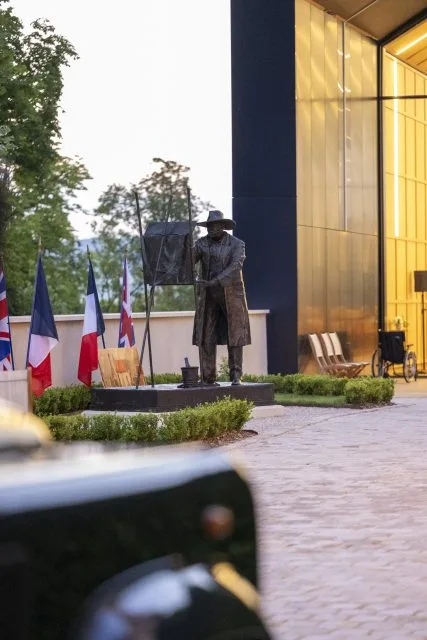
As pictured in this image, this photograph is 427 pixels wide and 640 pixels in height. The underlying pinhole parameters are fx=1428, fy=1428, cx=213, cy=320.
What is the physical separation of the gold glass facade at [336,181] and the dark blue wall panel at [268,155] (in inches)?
11.2

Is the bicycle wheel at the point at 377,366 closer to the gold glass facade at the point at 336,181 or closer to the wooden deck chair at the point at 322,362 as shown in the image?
the gold glass facade at the point at 336,181

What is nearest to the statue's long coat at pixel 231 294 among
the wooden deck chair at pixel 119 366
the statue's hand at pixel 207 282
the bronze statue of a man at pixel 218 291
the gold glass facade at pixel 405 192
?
the bronze statue of a man at pixel 218 291

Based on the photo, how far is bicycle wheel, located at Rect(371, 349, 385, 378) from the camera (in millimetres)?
29900

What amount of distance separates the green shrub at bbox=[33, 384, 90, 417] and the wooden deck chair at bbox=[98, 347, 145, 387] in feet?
2.05

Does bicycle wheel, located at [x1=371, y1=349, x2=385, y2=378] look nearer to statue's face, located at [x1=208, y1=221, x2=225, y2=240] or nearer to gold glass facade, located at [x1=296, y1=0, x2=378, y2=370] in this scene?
gold glass facade, located at [x1=296, y1=0, x2=378, y2=370]

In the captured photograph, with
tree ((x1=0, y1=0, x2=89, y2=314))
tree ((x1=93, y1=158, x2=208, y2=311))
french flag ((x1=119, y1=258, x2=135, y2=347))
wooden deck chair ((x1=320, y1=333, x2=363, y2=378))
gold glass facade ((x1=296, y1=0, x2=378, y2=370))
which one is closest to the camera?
french flag ((x1=119, y1=258, x2=135, y2=347))

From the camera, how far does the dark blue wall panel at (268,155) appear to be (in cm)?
2778

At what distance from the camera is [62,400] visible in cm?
1928

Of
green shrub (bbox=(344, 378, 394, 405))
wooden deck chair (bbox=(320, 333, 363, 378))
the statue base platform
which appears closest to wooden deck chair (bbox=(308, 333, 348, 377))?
wooden deck chair (bbox=(320, 333, 363, 378))

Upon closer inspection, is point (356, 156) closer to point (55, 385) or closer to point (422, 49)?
point (422, 49)

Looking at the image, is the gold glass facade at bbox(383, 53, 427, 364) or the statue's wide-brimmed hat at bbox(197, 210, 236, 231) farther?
the gold glass facade at bbox(383, 53, 427, 364)

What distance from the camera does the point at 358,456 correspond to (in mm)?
13719

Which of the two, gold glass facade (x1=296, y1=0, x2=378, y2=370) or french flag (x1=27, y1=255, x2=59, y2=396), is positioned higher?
gold glass facade (x1=296, y1=0, x2=378, y2=370)

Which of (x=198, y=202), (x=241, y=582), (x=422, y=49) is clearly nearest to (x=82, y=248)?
(x=198, y=202)
